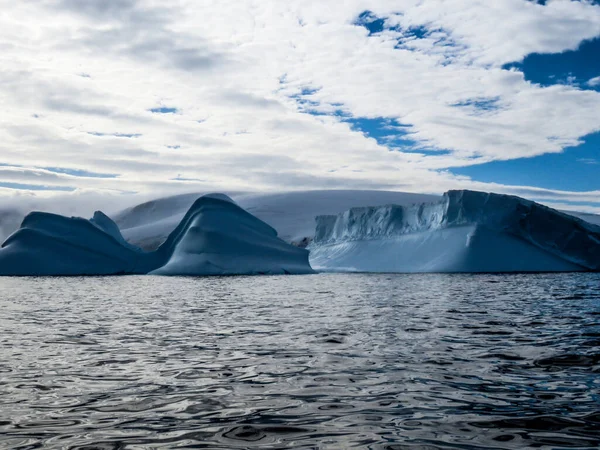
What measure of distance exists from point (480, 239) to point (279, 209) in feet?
106

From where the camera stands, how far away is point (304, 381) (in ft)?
17.8

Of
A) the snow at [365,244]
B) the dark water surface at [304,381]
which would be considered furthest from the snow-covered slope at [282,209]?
the dark water surface at [304,381]

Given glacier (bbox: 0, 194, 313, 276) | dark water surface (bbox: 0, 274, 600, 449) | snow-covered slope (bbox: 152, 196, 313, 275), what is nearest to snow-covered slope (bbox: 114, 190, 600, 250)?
snow-covered slope (bbox: 152, 196, 313, 275)

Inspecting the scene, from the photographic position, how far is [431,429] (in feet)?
12.8

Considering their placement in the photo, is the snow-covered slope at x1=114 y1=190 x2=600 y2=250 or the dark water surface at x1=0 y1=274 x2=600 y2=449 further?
the snow-covered slope at x1=114 y1=190 x2=600 y2=250

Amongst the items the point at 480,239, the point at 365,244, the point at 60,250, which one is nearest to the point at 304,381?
the point at 480,239

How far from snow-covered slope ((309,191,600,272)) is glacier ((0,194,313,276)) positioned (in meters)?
5.53

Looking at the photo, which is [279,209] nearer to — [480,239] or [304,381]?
[480,239]

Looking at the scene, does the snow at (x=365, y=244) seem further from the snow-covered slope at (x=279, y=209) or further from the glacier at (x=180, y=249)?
the snow-covered slope at (x=279, y=209)

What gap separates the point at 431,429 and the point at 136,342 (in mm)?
5060

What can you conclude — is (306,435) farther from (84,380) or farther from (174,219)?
(174,219)

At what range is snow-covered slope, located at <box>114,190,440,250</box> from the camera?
54.5 metres

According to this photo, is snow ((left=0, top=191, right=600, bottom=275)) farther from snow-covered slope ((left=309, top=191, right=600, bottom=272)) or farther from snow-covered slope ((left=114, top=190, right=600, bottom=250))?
snow-covered slope ((left=114, top=190, right=600, bottom=250))

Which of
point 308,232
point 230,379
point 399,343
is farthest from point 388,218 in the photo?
point 230,379
